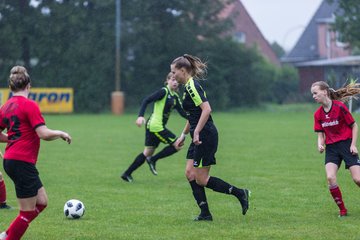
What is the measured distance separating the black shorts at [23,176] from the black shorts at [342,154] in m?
3.63

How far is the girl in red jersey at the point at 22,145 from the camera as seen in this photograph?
652 cm

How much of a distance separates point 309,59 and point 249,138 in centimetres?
4301

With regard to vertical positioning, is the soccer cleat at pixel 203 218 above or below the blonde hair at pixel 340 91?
below

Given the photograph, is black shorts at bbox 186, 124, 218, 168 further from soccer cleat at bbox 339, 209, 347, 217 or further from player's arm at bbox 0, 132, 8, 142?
player's arm at bbox 0, 132, 8, 142

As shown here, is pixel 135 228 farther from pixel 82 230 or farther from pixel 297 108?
pixel 297 108

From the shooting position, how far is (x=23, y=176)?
6531mm

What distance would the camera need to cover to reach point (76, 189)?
1116 cm

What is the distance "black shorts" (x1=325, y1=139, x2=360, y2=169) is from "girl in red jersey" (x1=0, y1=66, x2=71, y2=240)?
3.61m

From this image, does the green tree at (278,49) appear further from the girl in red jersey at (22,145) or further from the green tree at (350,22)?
the girl in red jersey at (22,145)

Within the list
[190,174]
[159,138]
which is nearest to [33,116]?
[190,174]

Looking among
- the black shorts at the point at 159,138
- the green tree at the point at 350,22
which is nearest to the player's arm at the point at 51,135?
the black shorts at the point at 159,138

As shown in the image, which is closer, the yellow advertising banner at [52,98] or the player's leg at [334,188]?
the player's leg at [334,188]

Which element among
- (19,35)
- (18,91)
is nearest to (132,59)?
(19,35)

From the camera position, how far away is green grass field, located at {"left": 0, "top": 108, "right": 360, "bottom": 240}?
7719mm
